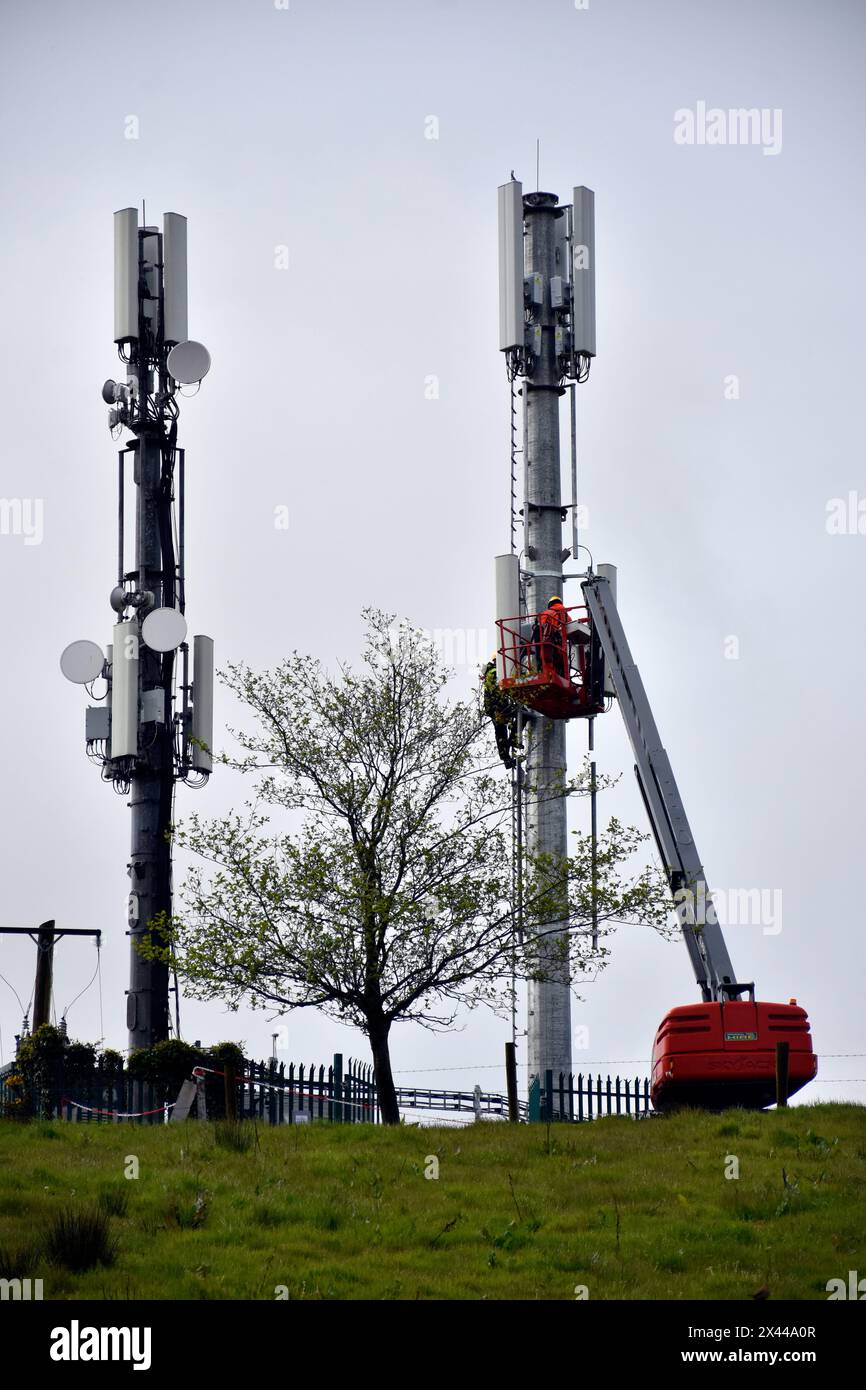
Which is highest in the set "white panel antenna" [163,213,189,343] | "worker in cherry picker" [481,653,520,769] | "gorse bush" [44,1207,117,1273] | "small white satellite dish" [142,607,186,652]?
"white panel antenna" [163,213,189,343]

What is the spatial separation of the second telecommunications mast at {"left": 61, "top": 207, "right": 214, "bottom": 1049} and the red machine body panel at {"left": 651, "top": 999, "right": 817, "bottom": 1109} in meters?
13.5

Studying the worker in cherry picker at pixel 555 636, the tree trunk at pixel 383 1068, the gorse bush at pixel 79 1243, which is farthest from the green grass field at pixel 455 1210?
the worker in cherry picker at pixel 555 636

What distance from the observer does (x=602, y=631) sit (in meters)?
30.9

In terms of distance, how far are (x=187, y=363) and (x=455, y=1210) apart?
908 inches

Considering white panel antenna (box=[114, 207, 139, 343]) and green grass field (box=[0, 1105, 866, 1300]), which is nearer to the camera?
green grass field (box=[0, 1105, 866, 1300])

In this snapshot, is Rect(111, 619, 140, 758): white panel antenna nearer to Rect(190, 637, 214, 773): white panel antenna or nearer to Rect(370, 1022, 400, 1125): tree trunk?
Rect(190, 637, 214, 773): white panel antenna

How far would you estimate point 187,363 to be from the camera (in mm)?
36844

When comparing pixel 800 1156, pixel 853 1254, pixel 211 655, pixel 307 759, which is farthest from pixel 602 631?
pixel 853 1254

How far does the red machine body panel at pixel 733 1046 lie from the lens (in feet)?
79.8

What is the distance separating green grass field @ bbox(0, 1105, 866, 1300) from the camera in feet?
50.0

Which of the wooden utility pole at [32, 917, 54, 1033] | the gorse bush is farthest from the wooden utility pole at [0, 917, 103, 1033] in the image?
the gorse bush

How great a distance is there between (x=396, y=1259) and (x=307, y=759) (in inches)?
528

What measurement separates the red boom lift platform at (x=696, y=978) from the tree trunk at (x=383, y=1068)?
4.13m

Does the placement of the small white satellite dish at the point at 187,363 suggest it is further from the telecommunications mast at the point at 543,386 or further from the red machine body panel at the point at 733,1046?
the red machine body panel at the point at 733,1046
